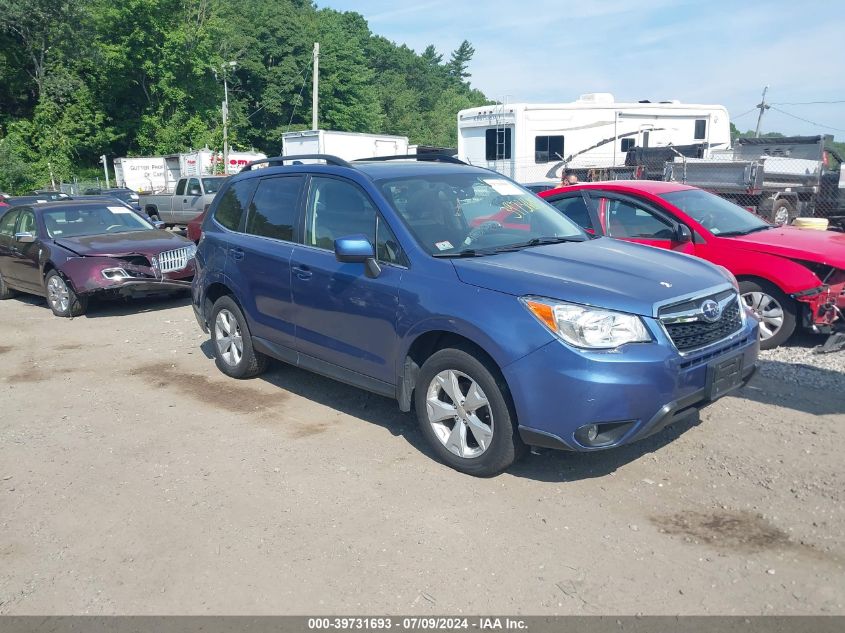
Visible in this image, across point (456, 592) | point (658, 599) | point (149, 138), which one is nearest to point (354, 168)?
point (456, 592)

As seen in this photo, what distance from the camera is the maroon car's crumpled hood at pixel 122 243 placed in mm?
9766

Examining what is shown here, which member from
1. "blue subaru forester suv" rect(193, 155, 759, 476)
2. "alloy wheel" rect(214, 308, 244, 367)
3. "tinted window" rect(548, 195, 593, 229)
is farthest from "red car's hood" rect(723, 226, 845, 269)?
"alloy wheel" rect(214, 308, 244, 367)

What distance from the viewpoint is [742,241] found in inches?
276

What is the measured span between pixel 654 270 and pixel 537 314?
99cm

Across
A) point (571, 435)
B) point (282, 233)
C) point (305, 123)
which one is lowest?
point (571, 435)

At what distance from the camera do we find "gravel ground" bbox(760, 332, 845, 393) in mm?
6062

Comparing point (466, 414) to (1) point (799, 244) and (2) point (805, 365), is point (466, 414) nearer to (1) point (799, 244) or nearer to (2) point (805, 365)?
(2) point (805, 365)

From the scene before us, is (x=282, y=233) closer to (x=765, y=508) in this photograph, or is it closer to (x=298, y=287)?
(x=298, y=287)

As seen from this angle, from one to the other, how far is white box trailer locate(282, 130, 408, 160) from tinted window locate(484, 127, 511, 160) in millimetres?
4109

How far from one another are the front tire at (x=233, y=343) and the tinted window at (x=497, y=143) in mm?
15918

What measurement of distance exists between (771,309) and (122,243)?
319 inches

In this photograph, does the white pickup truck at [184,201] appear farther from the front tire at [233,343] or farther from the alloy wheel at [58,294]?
the front tire at [233,343]

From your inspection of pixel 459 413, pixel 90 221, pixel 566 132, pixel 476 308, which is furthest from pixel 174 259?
pixel 566 132

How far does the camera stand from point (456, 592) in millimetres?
3316
